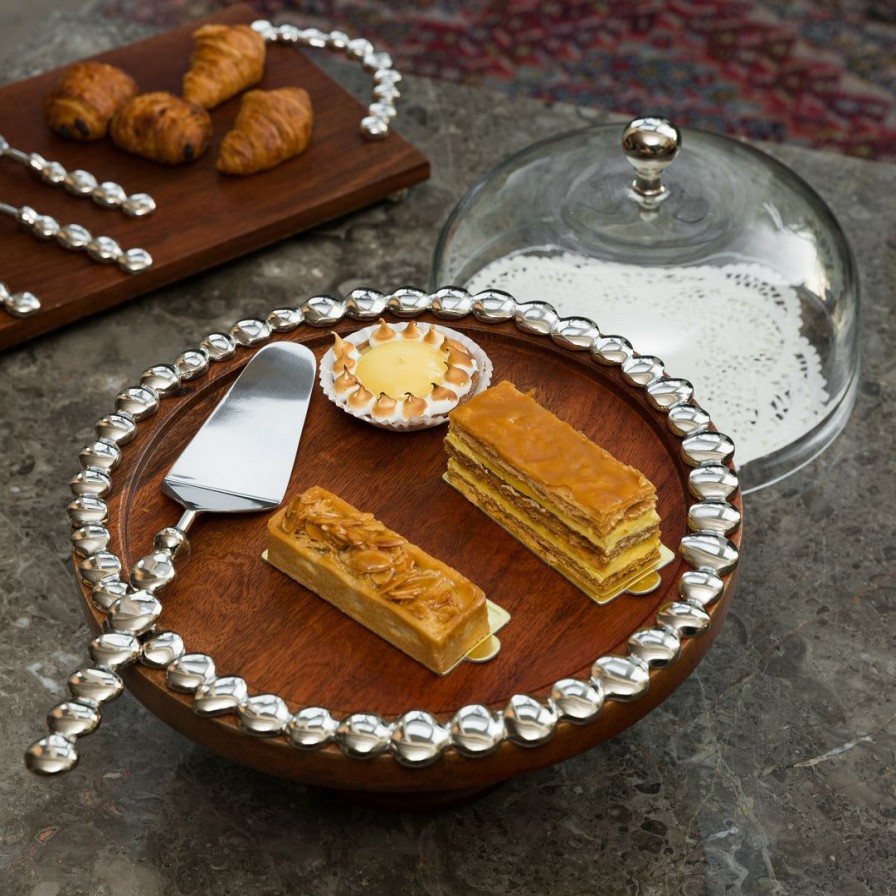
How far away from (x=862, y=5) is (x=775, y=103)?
48 centimetres

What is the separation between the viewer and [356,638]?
35.6 inches

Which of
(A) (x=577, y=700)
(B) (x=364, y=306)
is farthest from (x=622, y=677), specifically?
(B) (x=364, y=306)

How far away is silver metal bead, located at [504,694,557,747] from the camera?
81cm

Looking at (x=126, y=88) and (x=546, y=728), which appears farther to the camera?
(x=126, y=88)

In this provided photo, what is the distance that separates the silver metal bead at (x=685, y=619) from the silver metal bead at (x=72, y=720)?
0.40 metres

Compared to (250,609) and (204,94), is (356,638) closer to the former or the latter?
(250,609)

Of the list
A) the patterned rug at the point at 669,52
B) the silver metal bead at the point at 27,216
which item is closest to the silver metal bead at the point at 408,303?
the silver metal bead at the point at 27,216

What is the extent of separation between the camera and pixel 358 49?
176 centimetres

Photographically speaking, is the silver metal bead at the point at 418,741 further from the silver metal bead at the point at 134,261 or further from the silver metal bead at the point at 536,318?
the silver metal bead at the point at 134,261

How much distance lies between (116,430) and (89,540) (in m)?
0.13

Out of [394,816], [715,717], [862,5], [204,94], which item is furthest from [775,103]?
[394,816]

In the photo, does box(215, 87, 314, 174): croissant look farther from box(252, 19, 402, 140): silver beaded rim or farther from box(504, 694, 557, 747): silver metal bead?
box(504, 694, 557, 747): silver metal bead

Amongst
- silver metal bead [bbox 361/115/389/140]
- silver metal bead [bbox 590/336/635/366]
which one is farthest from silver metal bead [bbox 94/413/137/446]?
silver metal bead [bbox 361/115/389/140]

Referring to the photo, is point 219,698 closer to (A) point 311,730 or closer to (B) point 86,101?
(A) point 311,730
